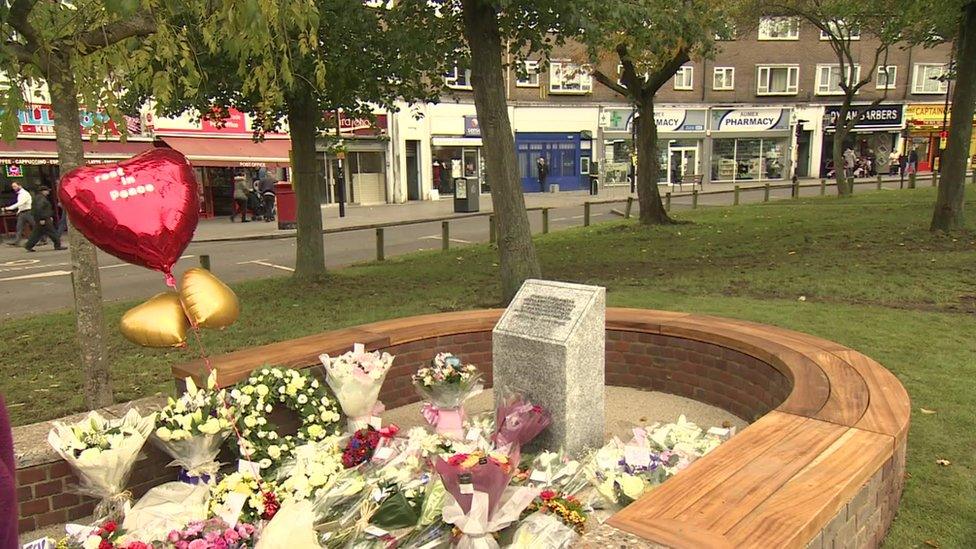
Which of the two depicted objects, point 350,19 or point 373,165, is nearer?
point 350,19

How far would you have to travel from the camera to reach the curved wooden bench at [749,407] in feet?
9.34

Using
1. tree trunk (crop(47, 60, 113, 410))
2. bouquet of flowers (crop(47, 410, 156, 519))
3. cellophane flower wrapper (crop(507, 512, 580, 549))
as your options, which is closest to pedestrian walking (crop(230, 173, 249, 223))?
tree trunk (crop(47, 60, 113, 410))

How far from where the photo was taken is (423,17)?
10.0 m

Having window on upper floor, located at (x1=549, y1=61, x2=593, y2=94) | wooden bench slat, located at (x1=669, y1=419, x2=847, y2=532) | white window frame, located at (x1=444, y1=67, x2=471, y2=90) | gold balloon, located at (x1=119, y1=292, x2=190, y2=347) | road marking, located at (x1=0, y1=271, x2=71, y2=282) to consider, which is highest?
window on upper floor, located at (x1=549, y1=61, x2=593, y2=94)

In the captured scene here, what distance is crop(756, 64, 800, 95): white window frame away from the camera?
131ft

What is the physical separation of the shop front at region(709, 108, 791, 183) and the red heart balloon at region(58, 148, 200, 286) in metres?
39.6

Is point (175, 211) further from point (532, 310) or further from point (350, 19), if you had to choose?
point (350, 19)

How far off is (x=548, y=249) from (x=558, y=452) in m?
10.1

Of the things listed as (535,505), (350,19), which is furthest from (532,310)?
Result: (350,19)

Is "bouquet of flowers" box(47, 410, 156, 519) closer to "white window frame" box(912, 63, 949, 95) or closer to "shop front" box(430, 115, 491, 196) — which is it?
"shop front" box(430, 115, 491, 196)

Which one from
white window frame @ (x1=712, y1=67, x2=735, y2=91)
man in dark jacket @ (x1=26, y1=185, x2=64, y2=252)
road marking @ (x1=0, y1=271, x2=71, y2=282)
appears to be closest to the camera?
road marking @ (x1=0, y1=271, x2=71, y2=282)

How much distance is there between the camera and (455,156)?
3409cm

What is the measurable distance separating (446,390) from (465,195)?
72.1 feet

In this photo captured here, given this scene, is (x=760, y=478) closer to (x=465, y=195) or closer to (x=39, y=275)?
(x=39, y=275)
